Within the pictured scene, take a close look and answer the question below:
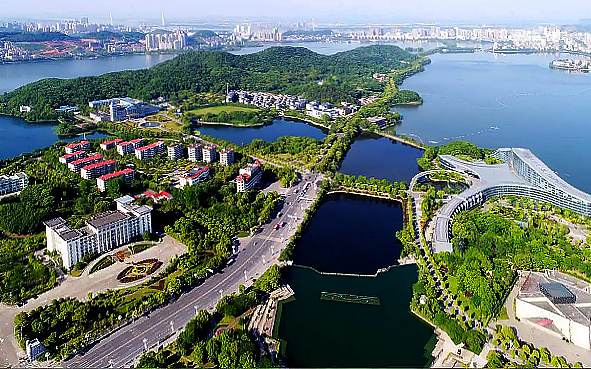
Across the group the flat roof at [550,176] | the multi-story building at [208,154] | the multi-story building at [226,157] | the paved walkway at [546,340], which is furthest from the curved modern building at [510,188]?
the multi-story building at [208,154]

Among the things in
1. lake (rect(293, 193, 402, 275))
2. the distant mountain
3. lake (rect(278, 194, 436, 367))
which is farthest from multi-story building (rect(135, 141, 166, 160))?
the distant mountain

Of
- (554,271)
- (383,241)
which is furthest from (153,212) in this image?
(554,271)

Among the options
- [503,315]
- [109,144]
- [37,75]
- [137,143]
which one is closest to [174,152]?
[137,143]

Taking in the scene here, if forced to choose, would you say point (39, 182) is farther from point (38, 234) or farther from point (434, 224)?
point (434, 224)

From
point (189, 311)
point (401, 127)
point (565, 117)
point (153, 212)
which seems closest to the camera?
point (189, 311)

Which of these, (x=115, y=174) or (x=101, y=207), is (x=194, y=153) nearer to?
(x=115, y=174)

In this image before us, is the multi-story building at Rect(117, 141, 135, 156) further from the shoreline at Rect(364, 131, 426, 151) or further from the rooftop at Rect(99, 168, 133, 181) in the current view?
the shoreline at Rect(364, 131, 426, 151)
